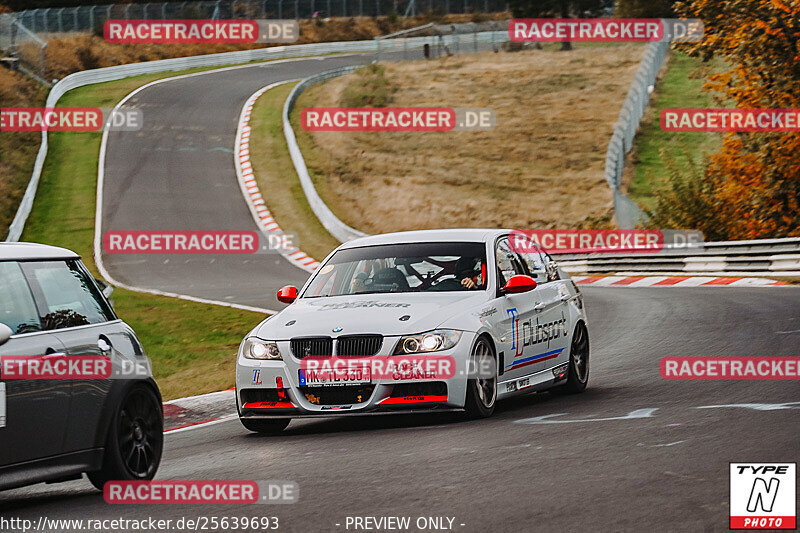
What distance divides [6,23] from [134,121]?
49.4 feet

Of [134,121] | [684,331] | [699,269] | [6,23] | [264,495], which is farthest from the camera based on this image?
[6,23]

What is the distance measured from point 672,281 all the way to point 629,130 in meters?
21.7

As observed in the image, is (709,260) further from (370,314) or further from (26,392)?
(26,392)

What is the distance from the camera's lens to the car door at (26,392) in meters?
6.95

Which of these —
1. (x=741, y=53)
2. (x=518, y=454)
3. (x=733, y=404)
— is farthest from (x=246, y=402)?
(x=741, y=53)

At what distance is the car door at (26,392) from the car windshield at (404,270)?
4.04 meters

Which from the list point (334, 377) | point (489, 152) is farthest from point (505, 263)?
point (489, 152)

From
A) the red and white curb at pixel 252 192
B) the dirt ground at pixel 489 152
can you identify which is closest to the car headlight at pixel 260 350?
the red and white curb at pixel 252 192

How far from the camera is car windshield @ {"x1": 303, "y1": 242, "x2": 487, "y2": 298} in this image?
438 inches

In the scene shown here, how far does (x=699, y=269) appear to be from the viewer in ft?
98.4

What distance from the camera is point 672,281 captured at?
1148 inches

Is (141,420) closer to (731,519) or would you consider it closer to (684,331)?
(731,519)

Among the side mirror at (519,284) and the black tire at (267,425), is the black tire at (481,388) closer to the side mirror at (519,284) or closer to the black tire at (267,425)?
the side mirror at (519,284)

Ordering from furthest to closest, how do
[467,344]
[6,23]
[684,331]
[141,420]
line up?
[6,23] → [684,331] → [467,344] → [141,420]
